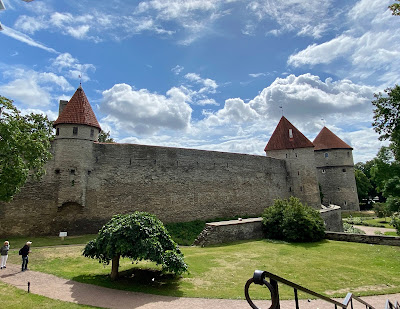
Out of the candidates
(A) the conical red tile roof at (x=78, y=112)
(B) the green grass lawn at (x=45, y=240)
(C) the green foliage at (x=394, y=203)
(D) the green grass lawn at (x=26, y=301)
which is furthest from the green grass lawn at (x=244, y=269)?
(C) the green foliage at (x=394, y=203)

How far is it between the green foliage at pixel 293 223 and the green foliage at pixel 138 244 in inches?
397

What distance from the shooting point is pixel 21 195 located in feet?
55.5

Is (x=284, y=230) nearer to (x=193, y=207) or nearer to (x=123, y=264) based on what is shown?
(x=193, y=207)

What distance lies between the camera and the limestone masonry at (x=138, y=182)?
17391 mm

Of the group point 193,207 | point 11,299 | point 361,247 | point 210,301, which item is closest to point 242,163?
point 193,207

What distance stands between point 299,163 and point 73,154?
23.8 metres

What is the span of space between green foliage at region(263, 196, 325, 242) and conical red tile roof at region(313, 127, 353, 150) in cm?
2642

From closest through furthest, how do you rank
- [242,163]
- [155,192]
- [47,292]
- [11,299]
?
[11,299]
[47,292]
[155,192]
[242,163]

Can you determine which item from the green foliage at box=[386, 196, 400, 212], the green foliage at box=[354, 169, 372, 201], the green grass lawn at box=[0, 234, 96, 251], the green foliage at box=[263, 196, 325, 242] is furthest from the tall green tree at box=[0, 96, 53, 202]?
the green foliage at box=[354, 169, 372, 201]

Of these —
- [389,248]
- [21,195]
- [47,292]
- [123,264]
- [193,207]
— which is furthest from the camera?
[193,207]

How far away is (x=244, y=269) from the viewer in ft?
36.0

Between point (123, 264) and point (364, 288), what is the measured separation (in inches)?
371

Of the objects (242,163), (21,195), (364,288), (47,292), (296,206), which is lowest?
(364,288)

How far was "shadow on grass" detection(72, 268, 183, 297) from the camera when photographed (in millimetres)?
8703
